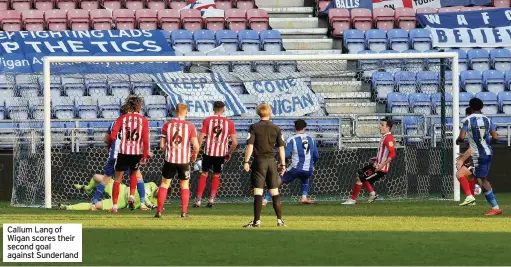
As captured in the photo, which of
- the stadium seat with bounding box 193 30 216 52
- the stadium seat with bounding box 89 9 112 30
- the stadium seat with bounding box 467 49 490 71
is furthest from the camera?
the stadium seat with bounding box 467 49 490 71

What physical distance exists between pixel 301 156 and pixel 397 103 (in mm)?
4255

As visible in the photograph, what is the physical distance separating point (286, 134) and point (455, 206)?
4.89m

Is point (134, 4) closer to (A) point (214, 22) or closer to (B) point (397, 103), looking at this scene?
(A) point (214, 22)

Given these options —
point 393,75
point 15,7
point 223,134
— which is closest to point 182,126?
point 223,134

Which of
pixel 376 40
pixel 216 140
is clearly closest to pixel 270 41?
pixel 376 40

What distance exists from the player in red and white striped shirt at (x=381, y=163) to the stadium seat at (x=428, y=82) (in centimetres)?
264

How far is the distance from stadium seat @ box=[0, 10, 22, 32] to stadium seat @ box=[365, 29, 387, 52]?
24.8 feet

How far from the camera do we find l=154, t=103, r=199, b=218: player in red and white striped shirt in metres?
17.9

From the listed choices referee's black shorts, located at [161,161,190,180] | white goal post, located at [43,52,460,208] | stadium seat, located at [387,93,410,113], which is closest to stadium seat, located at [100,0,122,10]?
stadium seat, located at [387,93,410,113]

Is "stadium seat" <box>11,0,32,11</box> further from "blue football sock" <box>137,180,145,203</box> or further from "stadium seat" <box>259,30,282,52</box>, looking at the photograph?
"blue football sock" <box>137,180,145,203</box>

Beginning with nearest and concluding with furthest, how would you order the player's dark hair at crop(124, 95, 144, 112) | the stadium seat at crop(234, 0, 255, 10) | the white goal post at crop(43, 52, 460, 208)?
the player's dark hair at crop(124, 95, 144, 112) < the white goal post at crop(43, 52, 460, 208) < the stadium seat at crop(234, 0, 255, 10)

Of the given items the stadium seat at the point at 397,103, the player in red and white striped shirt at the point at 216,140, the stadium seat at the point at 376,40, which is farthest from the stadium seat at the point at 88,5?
the player in red and white striped shirt at the point at 216,140

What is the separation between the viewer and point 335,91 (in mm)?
25688

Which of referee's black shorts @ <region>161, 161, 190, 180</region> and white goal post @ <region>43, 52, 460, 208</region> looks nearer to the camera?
referee's black shorts @ <region>161, 161, 190, 180</region>
